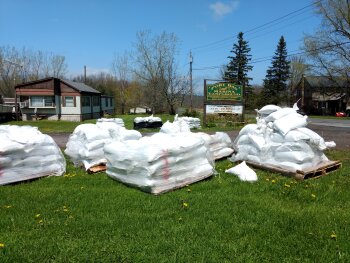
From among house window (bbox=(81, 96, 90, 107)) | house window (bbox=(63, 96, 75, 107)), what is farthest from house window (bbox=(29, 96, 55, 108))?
house window (bbox=(81, 96, 90, 107))

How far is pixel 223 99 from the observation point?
21.2 meters

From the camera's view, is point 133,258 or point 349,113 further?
point 349,113

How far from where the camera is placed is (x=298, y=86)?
5691 cm

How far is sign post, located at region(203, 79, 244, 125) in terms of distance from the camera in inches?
826

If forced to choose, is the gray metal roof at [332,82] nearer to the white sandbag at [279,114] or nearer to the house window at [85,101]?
the house window at [85,101]

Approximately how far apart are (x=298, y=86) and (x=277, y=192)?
55165 millimetres

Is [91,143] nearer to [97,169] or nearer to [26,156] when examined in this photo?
[97,169]

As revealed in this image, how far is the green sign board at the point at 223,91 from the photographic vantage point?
2089cm

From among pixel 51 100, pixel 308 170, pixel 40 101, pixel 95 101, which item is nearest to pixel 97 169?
pixel 308 170

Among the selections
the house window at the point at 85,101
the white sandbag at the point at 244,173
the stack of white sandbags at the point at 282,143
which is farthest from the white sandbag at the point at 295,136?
the house window at the point at 85,101

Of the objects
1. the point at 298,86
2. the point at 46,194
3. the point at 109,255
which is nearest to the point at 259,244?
the point at 109,255

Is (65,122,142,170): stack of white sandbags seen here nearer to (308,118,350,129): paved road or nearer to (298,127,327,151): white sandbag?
(298,127,327,151): white sandbag

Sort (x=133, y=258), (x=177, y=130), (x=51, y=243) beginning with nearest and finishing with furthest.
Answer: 1. (x=133, y=258)
2. (x=51, y=243)
3. (x=177, y=130)

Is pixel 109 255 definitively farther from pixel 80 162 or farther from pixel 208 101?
pixel 208 101
